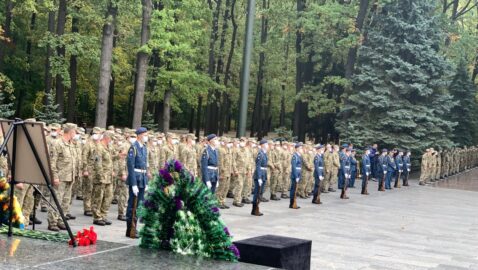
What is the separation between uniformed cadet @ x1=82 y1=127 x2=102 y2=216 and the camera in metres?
15.8

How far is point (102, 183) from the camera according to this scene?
49.4 feet

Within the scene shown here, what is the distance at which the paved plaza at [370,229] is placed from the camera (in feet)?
41.0

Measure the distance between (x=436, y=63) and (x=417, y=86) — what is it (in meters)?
1.97

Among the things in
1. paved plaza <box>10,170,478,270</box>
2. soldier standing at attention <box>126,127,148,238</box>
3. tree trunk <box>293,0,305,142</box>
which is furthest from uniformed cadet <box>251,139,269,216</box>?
tree trunk <box>293,0,305,142</box>

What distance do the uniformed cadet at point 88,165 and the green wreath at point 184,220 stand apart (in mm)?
8360

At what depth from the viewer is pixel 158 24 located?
1217 inches

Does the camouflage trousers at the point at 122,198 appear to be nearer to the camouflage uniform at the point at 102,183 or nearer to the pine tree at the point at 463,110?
the camouflage uniform at the point at 102,183

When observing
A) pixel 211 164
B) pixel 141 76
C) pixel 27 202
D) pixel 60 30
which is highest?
pixel 60 30

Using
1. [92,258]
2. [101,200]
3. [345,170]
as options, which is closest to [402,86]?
[345,170]

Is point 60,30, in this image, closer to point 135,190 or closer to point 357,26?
point 357,26

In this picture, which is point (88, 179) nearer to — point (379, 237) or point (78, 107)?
point (379, 237)

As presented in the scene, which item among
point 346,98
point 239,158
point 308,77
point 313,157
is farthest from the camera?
point 308,77

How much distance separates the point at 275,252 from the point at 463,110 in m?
47.8

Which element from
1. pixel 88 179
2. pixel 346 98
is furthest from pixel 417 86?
pixel 88 179
